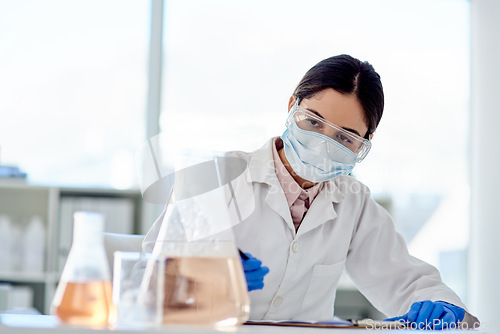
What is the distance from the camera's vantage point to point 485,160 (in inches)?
143

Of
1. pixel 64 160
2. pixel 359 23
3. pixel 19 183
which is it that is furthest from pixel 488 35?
pixel 19 183

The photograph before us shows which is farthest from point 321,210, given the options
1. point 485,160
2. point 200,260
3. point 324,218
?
point 485,160

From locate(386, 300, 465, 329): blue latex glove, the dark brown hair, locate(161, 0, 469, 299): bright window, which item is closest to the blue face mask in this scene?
the dark brown hair

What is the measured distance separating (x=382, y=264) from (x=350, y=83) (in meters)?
0.53

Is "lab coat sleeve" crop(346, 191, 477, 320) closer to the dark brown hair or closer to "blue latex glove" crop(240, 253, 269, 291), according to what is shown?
the dark brown hair

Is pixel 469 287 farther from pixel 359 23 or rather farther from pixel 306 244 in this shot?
pixel 306 244

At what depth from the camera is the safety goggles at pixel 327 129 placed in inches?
55.3

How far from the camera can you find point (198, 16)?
350 centimetres

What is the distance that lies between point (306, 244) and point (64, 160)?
7.38ft

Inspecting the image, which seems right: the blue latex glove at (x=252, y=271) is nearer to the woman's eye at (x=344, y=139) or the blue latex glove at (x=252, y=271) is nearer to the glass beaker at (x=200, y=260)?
the glass beaker at (x=200, y=260)

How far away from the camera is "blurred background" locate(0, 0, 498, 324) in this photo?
3307 millimetres

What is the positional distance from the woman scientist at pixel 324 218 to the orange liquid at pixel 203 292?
2.29ft

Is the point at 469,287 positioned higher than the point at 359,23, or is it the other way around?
the point at 359,23

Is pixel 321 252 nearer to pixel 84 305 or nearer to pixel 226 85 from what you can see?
pixel 84 305
